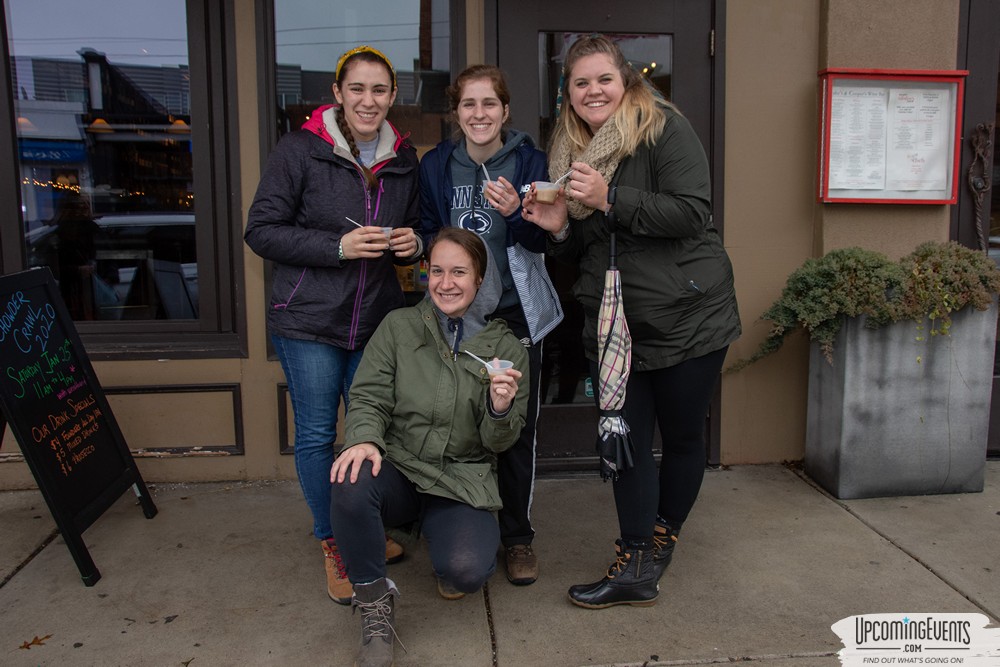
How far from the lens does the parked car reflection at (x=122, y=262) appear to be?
414 centimetres

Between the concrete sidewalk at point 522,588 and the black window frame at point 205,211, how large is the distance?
0.75 meters

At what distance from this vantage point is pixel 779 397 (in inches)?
171

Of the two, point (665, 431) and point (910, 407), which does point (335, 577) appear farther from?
point (910, 407)

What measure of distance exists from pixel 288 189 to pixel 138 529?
1.76 metres

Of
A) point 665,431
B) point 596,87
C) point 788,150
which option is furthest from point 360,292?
point 788,150

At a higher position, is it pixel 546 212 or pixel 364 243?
pixel 546 212

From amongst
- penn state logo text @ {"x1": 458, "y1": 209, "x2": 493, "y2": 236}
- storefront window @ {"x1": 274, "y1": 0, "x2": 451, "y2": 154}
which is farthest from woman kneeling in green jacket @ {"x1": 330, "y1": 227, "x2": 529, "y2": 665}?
storefront window @ {"x1": 274, "y1": 0, "x2": 451, "y2": 154}

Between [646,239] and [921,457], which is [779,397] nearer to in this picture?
[921,457]

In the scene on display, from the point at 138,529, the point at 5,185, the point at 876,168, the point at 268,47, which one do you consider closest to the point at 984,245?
the point at 876,168

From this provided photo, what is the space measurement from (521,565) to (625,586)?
0.42m

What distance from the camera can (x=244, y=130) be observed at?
4000mm

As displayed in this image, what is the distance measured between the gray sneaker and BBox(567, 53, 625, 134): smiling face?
159cm

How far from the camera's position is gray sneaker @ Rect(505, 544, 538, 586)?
3090 millimetres

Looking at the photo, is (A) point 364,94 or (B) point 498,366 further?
(A) point 364,94
